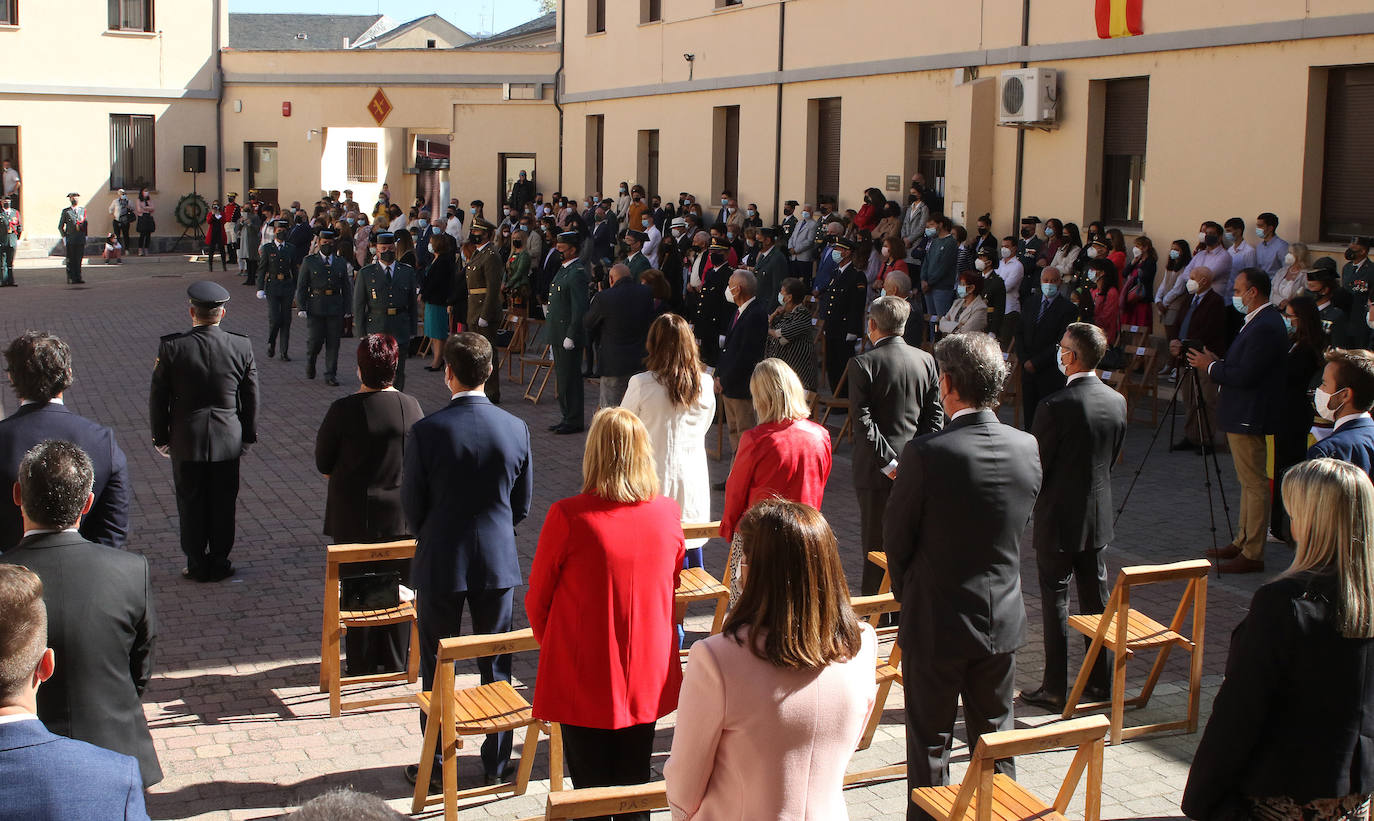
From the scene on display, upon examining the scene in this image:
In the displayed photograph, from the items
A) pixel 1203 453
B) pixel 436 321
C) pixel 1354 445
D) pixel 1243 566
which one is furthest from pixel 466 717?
pixel 436 321

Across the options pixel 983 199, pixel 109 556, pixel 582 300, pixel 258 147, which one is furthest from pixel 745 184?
pixel 109 556

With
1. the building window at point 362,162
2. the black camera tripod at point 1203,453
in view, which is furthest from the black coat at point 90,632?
the building window at point 362,162

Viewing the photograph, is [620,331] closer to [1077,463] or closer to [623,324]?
[623,324]

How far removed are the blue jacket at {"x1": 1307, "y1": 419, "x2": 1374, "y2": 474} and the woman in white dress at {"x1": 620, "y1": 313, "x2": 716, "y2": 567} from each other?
3.03 meters

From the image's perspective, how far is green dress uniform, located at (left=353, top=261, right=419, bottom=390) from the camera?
15836mm

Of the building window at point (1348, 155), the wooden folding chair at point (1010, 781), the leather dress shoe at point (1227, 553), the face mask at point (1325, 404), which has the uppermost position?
the building window at point (1348, 155)

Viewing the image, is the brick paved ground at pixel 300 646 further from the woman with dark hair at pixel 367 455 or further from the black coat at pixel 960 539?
the black coat at pixel 960 539

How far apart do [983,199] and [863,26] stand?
4.09m

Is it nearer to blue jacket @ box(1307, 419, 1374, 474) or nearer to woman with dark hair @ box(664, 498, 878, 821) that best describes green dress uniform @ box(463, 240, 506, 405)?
blue jacket @ box(1307, 419, 1374, 474)

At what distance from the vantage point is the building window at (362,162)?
40.7 metres

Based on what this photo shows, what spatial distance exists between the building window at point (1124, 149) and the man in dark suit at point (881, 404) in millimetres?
10642

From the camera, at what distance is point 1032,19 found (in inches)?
722

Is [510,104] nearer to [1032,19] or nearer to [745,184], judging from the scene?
[745,184]

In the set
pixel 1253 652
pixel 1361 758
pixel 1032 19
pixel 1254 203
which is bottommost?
pixel 1361 758
